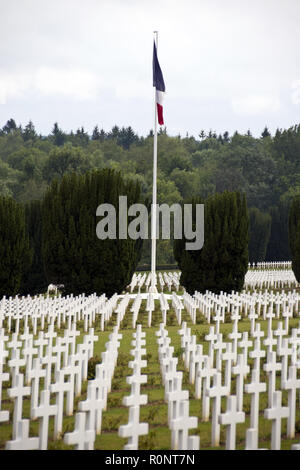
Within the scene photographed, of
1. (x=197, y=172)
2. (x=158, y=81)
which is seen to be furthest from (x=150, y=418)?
(x=197, y=172)

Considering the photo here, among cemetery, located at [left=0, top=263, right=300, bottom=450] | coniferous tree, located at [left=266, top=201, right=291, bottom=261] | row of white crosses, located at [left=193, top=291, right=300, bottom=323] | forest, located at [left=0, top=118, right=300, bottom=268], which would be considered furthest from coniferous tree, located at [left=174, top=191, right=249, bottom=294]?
coniferous tree, located at [left=266, top=201, right=291, bottom=261]

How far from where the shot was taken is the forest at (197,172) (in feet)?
215

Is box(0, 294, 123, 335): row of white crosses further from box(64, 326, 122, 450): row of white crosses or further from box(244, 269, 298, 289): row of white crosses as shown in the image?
box(244, 269, 298, 289): row of white crosses

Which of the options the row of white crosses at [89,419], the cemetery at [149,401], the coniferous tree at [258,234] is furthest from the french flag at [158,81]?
the coniferous tree at [258,234]

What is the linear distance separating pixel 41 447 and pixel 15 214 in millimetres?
20709

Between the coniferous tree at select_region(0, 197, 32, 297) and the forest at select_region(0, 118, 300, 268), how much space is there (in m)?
28.0

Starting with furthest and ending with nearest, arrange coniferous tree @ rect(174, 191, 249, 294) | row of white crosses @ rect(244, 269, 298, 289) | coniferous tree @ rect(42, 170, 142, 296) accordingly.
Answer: row of white crosses @ rect(244, 269, 298, 289), coniferous tree @ rect(174, 191, 249, 294), coniferous tree @ rect(42, 170, 142, 296)

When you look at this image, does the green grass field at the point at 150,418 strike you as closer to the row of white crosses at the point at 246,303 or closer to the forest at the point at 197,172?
the row of white crosses at the point at 246,303

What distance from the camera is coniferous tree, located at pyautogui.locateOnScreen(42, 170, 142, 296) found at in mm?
26375

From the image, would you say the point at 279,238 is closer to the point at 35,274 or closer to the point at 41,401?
the point at 35,274

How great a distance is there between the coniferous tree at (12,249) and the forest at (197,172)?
28045 mm

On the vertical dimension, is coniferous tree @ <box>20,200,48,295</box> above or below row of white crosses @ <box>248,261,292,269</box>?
above

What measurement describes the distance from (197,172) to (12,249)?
6897cm

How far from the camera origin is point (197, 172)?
9400 centimetres
